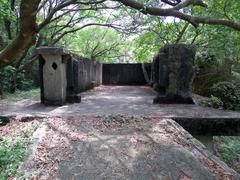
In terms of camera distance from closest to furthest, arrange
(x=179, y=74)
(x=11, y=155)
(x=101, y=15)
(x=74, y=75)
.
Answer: (x=11, y=155), (x=179, y=74), (x=74, y=75), (x=101, y=15)

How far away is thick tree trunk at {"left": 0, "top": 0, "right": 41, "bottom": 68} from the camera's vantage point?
2.51m

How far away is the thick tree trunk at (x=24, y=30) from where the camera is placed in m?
2.51

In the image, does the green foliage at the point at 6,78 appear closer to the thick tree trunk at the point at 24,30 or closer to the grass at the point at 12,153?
the grass at the point at 12,153

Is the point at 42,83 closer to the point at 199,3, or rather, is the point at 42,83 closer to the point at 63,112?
the point at 63,112

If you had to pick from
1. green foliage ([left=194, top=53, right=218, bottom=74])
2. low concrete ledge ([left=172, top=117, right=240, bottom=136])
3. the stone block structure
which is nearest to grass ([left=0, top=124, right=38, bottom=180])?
the stone block structure

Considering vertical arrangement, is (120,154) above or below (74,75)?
below

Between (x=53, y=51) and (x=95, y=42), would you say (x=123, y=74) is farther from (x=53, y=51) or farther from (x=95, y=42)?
(x=53, y=51)

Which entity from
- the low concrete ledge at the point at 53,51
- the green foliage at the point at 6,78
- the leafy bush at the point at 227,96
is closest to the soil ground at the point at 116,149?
the leafy bush at the point at 227,96

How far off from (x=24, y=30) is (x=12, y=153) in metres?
1.53

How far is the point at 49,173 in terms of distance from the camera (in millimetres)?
2777

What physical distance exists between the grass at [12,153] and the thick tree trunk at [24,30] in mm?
1098

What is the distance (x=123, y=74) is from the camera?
50.0 feet

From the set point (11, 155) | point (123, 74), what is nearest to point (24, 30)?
point (11, 155)

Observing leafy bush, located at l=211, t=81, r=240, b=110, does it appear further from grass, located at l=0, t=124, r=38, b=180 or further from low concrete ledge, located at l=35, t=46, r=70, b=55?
grass, located at l=0, t=124, r=38, b=180
